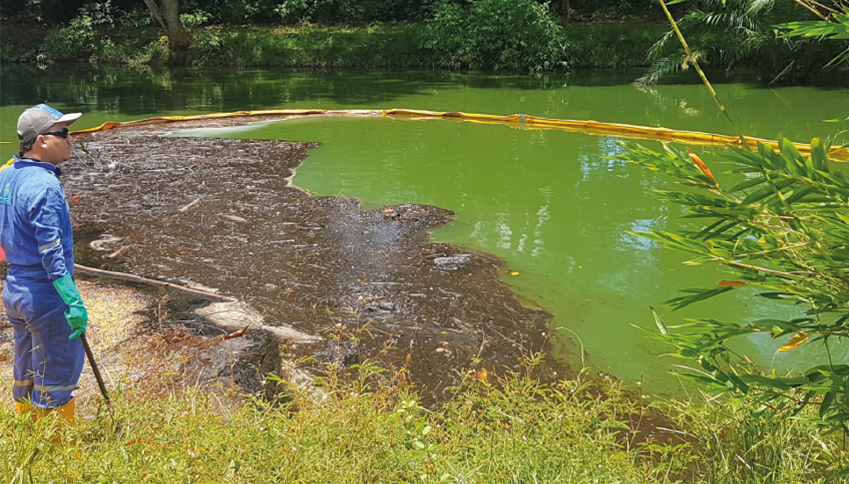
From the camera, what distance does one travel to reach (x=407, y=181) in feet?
23.2

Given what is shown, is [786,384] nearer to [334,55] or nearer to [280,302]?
[280,302]

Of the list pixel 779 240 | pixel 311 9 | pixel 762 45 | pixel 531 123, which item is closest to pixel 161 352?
pixel 779 240

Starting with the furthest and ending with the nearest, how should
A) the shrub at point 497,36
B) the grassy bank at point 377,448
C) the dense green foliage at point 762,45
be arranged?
the shrub at point 497,36
the dense green foliage at point 762,45
the grassy bank at point 377,448

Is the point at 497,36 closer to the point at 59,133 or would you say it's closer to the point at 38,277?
the point at 59,133

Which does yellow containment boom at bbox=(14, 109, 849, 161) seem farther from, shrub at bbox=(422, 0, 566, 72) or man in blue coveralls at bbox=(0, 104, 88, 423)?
shrub at bbox=(422, 0, 566, 72)

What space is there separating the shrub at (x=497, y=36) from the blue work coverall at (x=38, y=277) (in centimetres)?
1605

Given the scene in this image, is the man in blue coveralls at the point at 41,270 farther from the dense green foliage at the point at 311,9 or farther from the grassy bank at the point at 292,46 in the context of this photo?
the dense green foliage at the point at 311,9

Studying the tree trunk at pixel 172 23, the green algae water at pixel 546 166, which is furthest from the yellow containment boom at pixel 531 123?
the tree trunk at pixel 172 23

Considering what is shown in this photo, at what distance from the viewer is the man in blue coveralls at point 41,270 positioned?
92.9 inches

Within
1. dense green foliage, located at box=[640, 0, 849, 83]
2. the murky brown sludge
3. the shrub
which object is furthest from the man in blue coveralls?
the shrub

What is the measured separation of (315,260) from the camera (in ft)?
15.9

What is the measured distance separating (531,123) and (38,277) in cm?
835

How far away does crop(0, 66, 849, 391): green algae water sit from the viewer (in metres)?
4.09

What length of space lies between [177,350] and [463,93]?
37.0 feet
